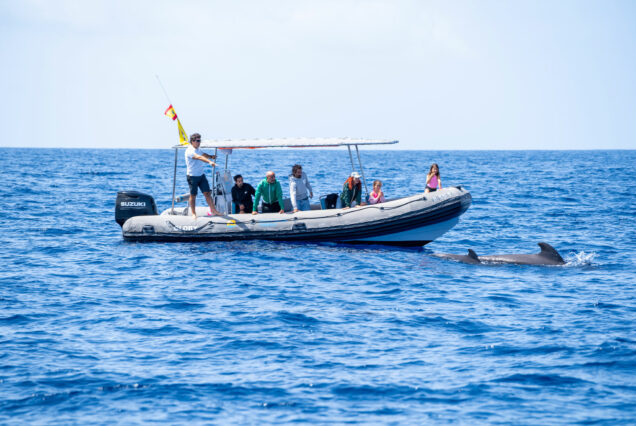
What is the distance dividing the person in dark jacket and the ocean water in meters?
1.09

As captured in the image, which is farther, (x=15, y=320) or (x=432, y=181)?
(x=432, y=181)

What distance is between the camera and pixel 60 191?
119 feet

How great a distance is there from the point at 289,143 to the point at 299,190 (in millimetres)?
1206

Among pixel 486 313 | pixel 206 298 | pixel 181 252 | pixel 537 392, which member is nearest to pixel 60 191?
pixel 181 252

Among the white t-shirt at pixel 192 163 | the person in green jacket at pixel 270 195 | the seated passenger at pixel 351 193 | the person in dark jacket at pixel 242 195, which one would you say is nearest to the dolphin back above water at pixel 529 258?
the seated passenger at pixel 351 193

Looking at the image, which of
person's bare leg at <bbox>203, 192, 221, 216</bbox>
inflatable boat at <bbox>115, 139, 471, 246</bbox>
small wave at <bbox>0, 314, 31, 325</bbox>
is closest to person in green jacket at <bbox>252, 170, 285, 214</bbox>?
inflatable boat at <bbox>115, 139, 471, 246</bbox>

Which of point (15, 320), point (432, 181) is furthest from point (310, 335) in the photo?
point (432, 181)

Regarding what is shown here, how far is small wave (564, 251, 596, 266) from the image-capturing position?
14.5 metres

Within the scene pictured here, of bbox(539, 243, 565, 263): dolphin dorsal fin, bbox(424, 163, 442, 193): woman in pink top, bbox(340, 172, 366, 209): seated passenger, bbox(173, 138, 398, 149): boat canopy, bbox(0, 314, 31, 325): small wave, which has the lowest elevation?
bbox(0, 314, 31, 325): small wave

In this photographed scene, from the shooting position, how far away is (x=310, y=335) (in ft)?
31.3

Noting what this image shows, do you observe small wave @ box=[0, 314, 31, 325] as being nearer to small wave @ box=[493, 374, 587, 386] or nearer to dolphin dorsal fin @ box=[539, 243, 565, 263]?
small wave @ box=[493, 374, 587, 386]

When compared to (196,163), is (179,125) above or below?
above

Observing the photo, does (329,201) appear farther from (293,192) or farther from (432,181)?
(432,181)

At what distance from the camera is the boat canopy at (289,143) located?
15578 mm
